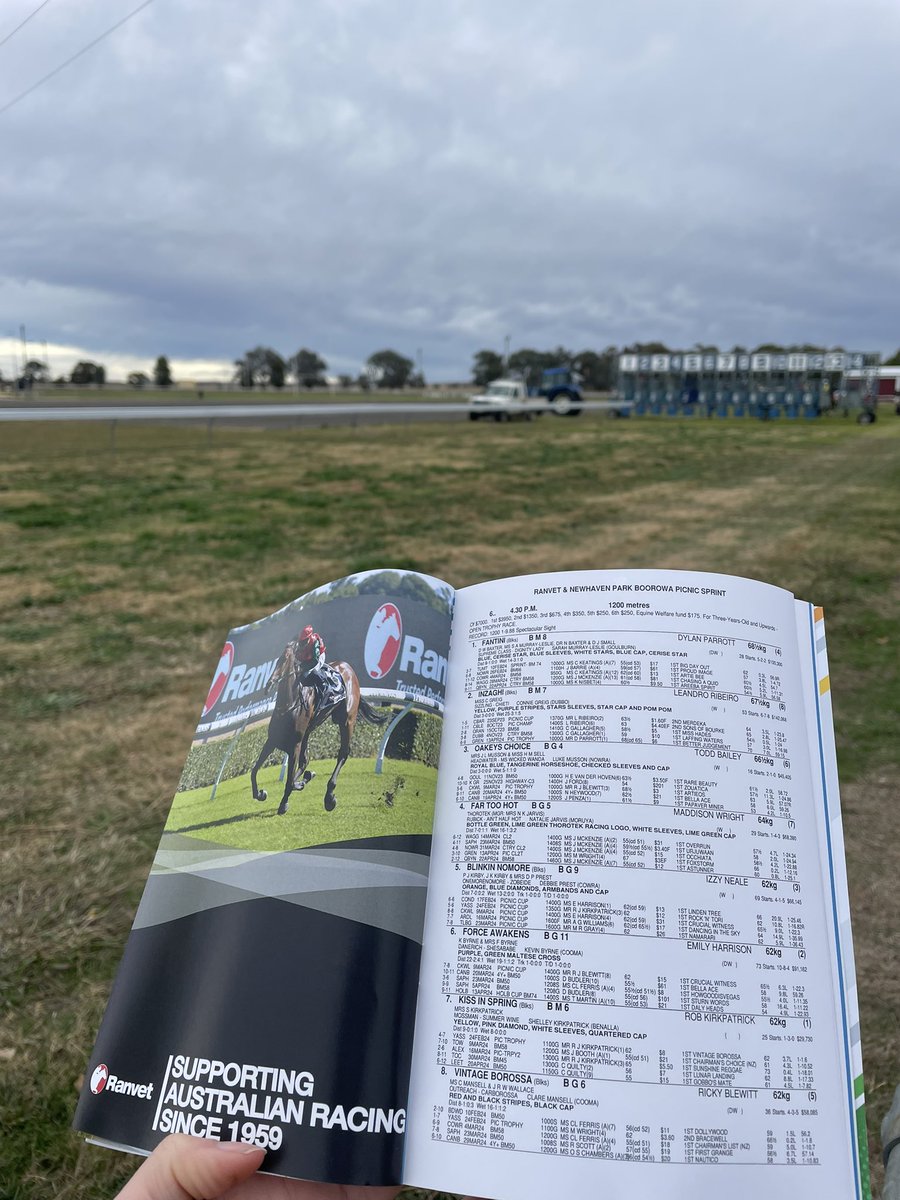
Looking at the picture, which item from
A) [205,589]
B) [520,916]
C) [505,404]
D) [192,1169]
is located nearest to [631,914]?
[520,916]

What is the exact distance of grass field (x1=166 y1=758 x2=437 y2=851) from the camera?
0.99 m

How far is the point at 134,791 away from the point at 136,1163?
4.69 ft

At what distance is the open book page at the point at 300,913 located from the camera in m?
0.87

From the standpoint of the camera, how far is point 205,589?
557 centimetres

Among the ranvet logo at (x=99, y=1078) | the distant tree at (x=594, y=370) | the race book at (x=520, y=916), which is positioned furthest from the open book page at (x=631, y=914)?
the distant tree at (x=594, y=370)

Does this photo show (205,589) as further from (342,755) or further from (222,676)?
(342,755)

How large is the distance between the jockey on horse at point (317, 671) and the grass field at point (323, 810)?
8cm

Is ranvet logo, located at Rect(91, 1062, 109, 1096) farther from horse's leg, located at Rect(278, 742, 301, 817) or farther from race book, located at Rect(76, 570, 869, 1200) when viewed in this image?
horse's leg, located at Rect(278, 742, 301, 817)

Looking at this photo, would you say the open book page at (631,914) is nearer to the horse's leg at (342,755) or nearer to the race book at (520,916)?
the race book at (520,916)

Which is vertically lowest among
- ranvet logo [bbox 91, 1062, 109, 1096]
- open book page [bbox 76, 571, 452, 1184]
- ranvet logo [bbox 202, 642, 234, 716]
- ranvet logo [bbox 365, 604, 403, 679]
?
ranvet logo [bbox 91, 1062, 109, 1096]

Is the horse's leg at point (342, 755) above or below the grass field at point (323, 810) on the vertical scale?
above

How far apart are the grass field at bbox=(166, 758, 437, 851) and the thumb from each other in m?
0.29

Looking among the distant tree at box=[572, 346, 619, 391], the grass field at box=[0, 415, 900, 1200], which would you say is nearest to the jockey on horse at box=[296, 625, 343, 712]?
the grass field at box=[0, 415, 900, 1200]

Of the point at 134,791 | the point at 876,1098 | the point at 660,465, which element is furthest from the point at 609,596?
the point at 660,465
